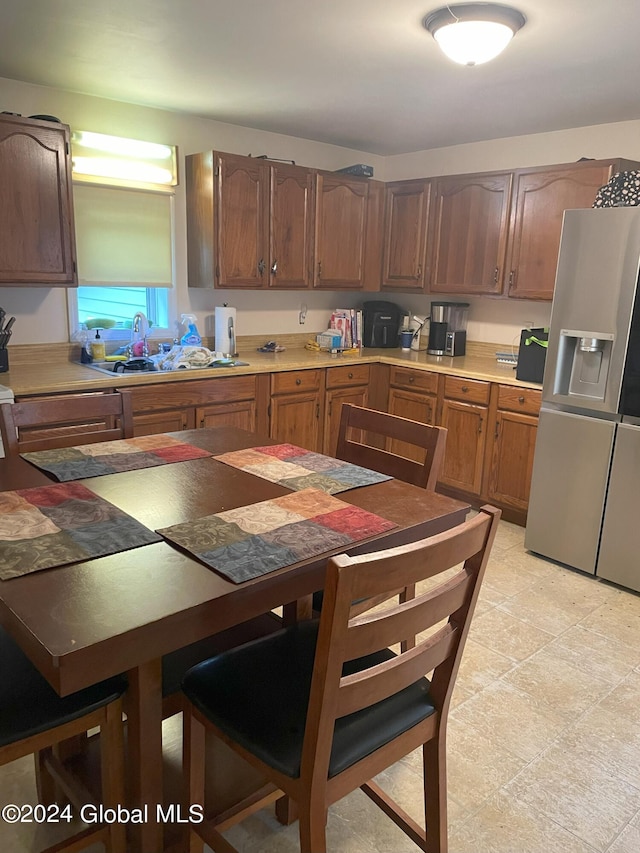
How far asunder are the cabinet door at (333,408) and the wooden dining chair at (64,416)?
6.36 ft

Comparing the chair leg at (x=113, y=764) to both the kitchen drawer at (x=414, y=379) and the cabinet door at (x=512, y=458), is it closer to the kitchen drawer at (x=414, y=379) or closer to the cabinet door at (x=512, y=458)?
the cabinet door at (x=512, y=458)

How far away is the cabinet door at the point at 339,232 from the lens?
4.20 meters

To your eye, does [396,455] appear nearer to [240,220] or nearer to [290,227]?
[240,220]

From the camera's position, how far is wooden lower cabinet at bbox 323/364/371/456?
162 inches

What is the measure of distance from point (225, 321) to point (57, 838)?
116 inches

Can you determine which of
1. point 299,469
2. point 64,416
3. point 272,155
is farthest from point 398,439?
point 272,155

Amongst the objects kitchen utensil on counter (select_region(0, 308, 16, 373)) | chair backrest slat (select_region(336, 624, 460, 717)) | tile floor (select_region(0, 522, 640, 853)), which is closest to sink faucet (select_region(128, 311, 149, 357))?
kitchen utensil on counter (select_region(0, 308, 16, 373))

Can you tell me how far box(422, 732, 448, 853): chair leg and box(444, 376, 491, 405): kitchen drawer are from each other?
2.57 meters

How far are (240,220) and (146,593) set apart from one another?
308cm

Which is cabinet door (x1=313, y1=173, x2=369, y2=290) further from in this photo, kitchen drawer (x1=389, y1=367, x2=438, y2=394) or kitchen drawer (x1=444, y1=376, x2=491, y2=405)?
kitchen drawer (x1=444, y1=376, x2=491, y2=405)

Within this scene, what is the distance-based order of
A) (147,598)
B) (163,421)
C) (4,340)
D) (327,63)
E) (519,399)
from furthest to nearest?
(519,399) → (163,421) → (4,340) → (327,63) → (147,598)

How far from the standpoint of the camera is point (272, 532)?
4.65 ft

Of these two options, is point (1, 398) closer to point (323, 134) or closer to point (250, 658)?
point (250, 658)

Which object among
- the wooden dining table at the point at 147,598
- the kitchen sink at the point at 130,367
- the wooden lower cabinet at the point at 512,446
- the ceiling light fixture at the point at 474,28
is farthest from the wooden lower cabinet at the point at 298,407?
the wooden dining table at the point at 147,598
